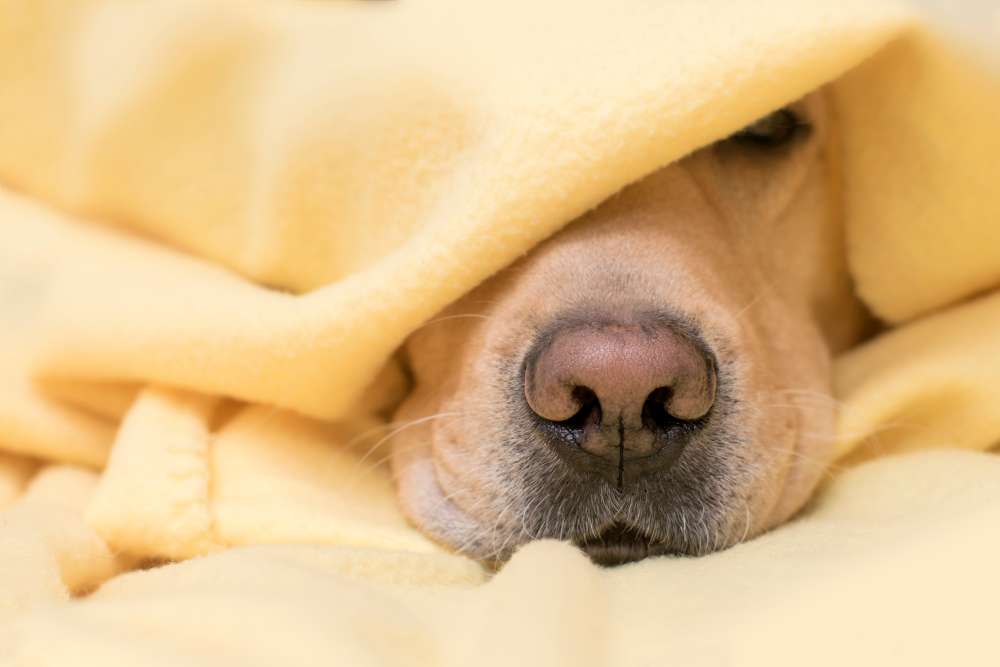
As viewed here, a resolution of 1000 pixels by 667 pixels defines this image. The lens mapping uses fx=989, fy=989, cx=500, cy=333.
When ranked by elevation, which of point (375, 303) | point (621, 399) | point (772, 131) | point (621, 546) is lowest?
point (621, 546)

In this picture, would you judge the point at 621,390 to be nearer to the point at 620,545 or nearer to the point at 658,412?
the point at 658,412

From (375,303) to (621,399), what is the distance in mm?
335

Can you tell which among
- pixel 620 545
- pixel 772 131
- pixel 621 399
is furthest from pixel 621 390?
A: pixel 772 131

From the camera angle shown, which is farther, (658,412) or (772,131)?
(772,131)

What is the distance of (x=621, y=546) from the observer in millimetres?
1200

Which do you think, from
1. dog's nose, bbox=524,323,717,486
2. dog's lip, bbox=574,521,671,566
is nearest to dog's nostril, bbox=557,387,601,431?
Result: dog's nose, bbox=524,323,717,486

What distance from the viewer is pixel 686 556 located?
3.86 ft

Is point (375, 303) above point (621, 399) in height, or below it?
above

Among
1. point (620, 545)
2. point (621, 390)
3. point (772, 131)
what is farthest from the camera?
point (772, 131)

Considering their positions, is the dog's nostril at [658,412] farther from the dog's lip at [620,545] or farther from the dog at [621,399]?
the dog's lip at [620,545]

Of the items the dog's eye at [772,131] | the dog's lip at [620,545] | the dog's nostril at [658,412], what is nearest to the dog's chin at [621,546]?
the dog's lip at [620,545]

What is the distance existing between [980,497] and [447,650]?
1.70 feet

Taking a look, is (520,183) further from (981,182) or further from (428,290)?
(981,182)

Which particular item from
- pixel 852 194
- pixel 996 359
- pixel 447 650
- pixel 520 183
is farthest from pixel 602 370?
pixel 852 194
